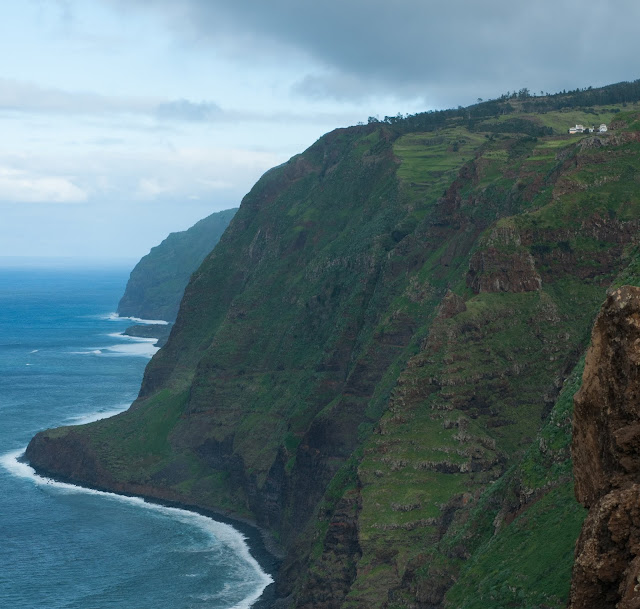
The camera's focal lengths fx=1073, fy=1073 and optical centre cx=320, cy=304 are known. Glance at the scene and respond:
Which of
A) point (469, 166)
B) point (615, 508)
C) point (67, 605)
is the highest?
point (469, 166)

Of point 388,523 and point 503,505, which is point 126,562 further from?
point 503,505

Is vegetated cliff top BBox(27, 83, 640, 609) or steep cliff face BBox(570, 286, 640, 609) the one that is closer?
steep cliff face BBox(570, 286, 640, 609)

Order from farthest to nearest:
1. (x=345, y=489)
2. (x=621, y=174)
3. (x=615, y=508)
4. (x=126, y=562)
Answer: (x=126, y=562) → (x=621, y=174) → (x=345, y=489) → (x=615, y=508)

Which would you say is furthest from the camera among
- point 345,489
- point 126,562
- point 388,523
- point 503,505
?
point 126,562

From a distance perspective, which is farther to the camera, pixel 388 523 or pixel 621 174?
pixel 621 174

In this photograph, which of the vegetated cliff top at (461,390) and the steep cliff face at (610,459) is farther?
the vegetated cliff top at (461,390)

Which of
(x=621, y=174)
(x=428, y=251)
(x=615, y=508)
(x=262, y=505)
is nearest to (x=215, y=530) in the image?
(x=262, y=505)

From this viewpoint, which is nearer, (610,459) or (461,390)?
(610,459)

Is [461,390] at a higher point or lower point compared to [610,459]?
lower
